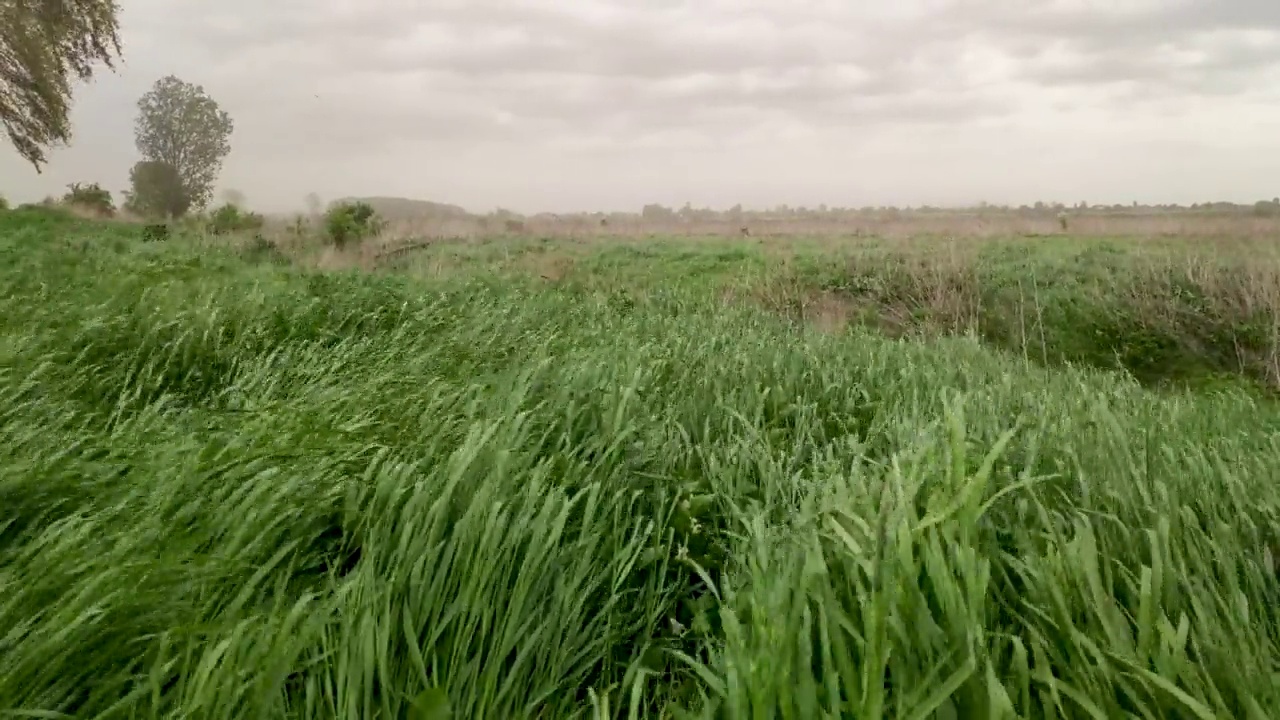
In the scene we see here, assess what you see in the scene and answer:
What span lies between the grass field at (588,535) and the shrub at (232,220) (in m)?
17.1

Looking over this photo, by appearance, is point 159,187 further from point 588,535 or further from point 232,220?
point 588,535

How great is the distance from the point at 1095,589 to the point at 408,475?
243 centimetres

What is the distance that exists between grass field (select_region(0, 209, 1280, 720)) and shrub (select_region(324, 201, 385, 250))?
50.9 ft

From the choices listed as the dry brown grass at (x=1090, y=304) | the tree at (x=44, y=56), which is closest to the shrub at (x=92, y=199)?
the tree at (x=44, y=56)

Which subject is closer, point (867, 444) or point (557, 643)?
point (557, 643)

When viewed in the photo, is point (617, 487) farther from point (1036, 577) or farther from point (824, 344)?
point (824, 344)

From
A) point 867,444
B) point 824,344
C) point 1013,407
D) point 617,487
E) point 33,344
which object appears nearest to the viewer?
point 617,487

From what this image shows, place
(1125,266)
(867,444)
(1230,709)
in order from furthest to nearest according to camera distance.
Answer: (1125,266)
(867,444)
(1230,709)

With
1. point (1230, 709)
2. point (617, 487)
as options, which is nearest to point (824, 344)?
point (617, 487)

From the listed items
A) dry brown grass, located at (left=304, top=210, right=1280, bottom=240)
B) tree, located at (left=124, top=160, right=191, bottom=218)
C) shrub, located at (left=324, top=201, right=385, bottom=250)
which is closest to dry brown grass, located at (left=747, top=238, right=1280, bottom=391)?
dry brown grass, located at (left=304, top=210, right=1280, bottom=240)

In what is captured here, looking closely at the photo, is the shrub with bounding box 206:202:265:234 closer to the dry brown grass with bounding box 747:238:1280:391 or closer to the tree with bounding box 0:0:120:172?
the tree with bounding box 0:0:120:172

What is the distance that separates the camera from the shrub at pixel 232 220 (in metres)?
20.9

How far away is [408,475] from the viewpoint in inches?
117

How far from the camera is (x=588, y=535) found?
286 centimetres
